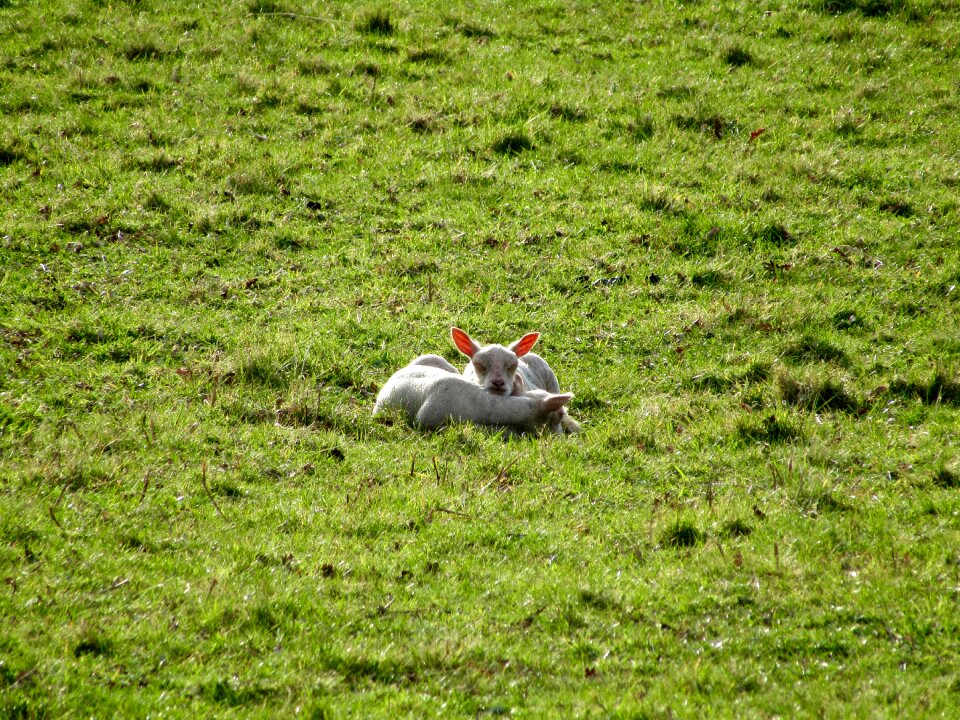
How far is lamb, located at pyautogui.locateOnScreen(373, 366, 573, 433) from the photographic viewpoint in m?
9.09

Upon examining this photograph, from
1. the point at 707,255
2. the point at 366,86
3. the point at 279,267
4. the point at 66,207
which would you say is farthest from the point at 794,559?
the point at 366,86

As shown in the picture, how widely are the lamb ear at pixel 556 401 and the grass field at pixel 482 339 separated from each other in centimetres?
30

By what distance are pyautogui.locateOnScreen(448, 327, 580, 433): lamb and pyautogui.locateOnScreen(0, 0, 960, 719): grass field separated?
0.38 meters

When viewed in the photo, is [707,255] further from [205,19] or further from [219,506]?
[205,19]

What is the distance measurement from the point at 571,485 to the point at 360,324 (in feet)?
13.1

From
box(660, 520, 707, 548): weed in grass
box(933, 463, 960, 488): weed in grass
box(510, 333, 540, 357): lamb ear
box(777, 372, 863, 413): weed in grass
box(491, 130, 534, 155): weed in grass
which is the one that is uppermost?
box(491, 130, 534, 155): weed in grass

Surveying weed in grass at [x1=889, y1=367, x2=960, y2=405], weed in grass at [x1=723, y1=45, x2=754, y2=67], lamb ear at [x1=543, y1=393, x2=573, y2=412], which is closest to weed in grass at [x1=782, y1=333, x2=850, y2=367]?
weed in grass at [x1=889, y1=367, x2=960, y2=405]

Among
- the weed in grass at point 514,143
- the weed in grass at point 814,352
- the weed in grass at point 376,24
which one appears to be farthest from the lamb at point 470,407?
the weed in grass at point 376,24

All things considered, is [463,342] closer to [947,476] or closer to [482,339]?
[482,339]

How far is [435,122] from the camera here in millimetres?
15781

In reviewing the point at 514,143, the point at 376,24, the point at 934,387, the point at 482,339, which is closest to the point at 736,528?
the point at 934,387

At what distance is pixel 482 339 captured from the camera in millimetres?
11133

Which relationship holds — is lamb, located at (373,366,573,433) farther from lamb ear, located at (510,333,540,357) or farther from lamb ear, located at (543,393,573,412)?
lamb ear, located at (510,333,540,357)

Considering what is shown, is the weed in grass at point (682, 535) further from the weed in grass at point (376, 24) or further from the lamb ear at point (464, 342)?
the weed in grass at point (376, 24)
